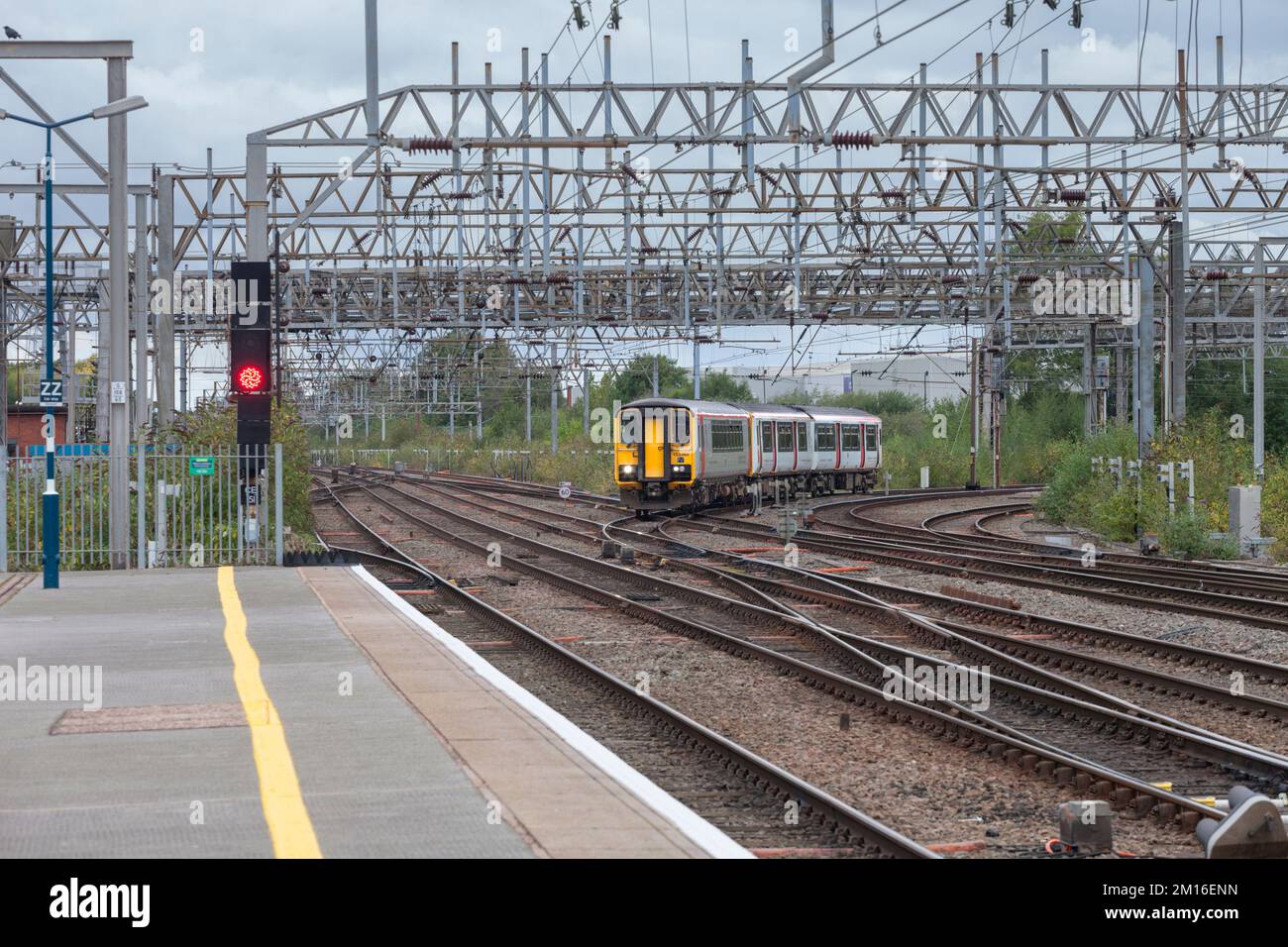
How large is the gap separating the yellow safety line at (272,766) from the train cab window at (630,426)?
83.5ft

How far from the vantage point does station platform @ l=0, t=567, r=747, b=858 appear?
274 inches

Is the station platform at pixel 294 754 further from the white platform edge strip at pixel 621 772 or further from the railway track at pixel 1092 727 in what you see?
the railway track at pixel 1092 727

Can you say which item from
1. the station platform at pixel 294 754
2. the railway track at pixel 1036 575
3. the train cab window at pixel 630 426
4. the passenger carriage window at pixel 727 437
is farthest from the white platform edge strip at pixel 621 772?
the passenger carriage window at pixel 727 437

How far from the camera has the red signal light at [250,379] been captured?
65.7ft

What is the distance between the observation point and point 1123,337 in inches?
2438

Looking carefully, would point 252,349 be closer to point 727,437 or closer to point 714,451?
point 714,451

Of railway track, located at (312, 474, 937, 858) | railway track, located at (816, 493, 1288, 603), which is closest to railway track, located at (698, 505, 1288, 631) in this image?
railway track, located at (816, 493, 1288, 603)

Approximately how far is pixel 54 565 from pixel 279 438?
9.91 metres

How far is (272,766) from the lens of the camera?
851 cm

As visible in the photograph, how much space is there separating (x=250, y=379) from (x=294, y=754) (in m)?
12.0

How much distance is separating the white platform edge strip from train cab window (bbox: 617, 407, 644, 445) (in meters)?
25.5

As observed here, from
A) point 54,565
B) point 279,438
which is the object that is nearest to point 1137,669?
point 54,565

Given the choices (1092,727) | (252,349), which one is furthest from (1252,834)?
(252,349)
